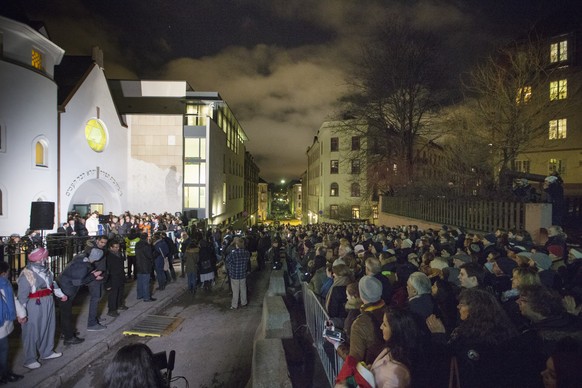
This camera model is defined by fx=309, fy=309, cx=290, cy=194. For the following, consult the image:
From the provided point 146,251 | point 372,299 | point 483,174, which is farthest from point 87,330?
point 483,174

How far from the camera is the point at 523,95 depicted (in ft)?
47.4

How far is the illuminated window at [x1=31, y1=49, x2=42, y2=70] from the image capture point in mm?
17048

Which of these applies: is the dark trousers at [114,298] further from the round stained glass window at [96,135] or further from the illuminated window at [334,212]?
the illuminated window at [334,212]

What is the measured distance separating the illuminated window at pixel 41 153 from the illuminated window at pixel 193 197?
10701 mm

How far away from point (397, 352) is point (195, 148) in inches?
1051

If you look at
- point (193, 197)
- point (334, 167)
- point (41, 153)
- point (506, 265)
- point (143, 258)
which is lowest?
point (143, 258)

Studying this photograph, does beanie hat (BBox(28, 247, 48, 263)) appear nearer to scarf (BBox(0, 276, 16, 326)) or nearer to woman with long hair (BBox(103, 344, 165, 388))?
scarf (BBox(0, 276, 16, 326))

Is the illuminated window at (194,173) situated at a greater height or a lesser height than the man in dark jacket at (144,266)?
greater

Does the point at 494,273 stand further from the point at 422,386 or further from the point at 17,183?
the point at 17,183

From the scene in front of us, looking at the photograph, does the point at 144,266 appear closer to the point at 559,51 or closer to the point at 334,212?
the point at 559,51

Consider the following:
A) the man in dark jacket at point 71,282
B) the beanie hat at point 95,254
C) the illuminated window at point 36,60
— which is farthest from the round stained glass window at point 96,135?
the man in dark jacket at point 71,282

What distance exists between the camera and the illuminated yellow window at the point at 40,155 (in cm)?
1742

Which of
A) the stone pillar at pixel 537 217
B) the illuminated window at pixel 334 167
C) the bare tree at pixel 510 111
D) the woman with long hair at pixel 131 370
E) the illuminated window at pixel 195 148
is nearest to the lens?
the woman with long hair at pixel 131 370

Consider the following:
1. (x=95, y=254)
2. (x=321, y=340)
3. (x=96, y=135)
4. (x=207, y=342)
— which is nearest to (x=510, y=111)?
(x=321, y=340)
